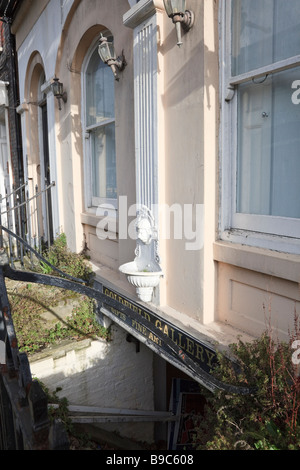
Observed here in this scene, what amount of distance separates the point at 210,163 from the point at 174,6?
126cm

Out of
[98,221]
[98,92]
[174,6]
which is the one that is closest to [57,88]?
[98,92]

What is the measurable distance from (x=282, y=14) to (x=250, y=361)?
2433mm

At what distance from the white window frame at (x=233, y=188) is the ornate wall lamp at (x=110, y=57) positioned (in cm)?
148

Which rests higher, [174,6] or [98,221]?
[174,6]

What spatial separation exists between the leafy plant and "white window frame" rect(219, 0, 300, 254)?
752mm

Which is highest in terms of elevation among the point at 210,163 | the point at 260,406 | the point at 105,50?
the point at 105,50

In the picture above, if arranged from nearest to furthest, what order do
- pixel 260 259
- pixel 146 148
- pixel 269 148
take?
1. pixel 260 259
2. pixel 269 148
3. pixel 146 148

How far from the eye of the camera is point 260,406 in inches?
90.1

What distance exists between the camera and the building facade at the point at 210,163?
2.72 m

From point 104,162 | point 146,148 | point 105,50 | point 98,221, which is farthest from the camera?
point 104,162

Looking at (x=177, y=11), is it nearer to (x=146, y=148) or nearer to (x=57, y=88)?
(x=146, y=148)

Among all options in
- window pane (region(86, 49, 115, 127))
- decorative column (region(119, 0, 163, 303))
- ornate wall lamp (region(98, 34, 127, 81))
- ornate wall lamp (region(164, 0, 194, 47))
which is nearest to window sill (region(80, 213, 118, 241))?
decorative column (region(119, 0, 163, 303))

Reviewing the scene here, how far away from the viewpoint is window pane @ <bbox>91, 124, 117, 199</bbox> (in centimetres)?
507

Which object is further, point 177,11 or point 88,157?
point 88,157
